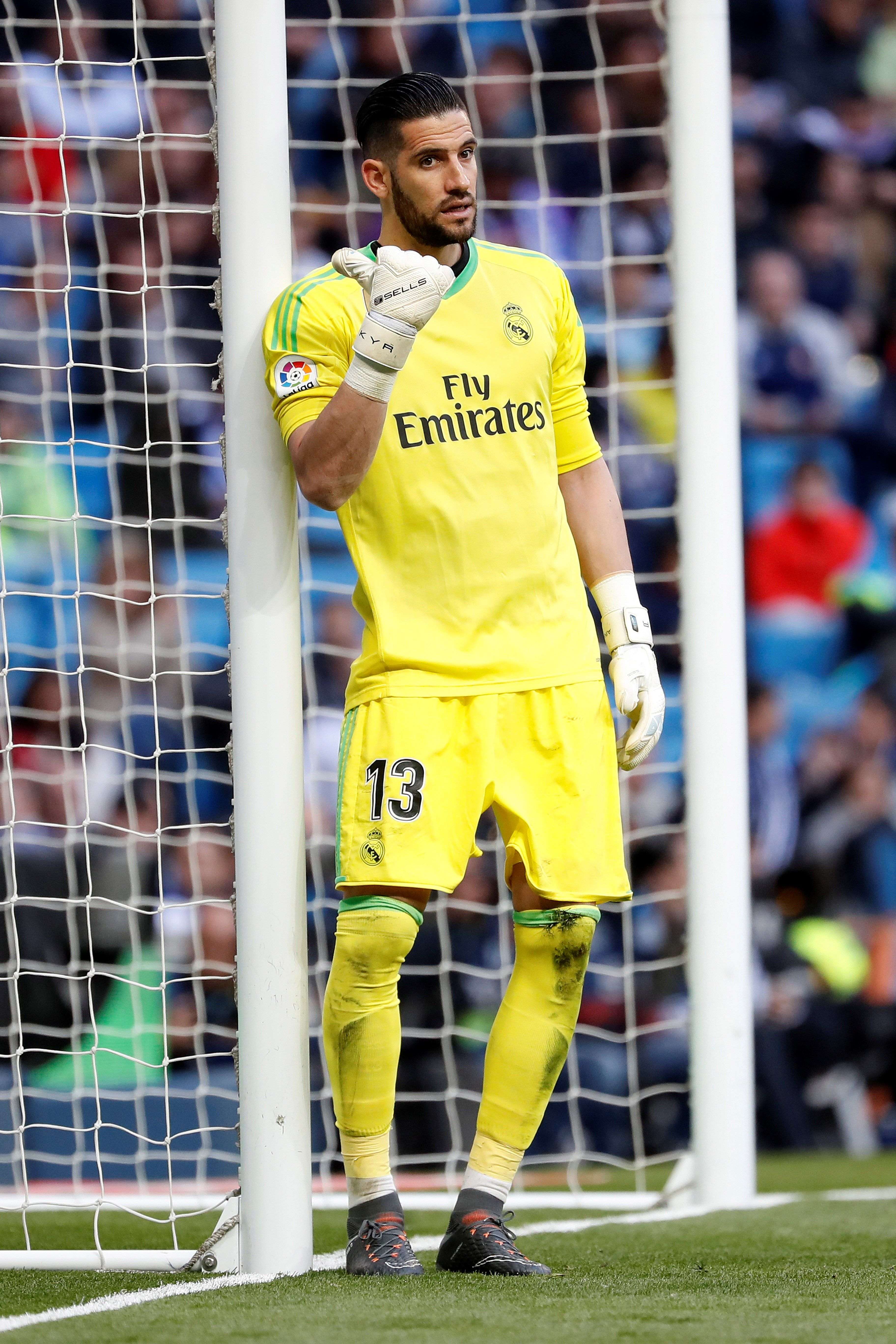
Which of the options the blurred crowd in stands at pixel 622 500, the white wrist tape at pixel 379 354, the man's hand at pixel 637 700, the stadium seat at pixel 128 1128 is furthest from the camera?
the blurred crowd in stands at pixel 622 500

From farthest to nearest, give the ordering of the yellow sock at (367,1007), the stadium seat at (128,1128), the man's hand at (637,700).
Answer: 1. the stadium seat at (128,1128)
2. the man's hand at (637,700)
3. the yellow sock at (367,1007)

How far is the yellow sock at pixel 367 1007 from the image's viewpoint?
250 centimetres

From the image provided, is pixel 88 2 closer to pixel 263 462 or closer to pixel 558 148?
pixel 558 148

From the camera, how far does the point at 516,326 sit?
2.68 m

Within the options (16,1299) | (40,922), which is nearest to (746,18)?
(40,922)

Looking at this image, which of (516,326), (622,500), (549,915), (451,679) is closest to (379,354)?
(516,326)

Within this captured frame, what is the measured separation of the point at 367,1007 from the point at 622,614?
74 centimetres

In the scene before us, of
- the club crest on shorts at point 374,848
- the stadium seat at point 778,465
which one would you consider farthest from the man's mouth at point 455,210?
the stadium seat at point 778,465

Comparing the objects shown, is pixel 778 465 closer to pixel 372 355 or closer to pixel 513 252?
pixel 513 252

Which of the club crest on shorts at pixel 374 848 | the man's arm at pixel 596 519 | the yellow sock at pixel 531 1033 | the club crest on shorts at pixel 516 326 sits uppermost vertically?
the club crest on shorts at pixel 516 326

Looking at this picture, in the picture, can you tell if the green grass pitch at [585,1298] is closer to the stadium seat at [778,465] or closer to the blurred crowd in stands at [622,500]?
the blurred crowd in stands at [622,500]

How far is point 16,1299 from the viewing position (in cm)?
243

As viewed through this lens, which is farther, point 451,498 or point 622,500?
point 622,500

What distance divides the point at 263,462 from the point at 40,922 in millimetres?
2697
